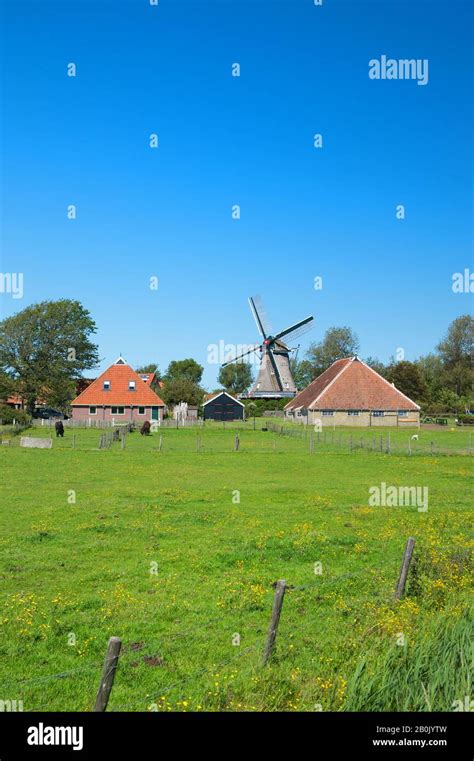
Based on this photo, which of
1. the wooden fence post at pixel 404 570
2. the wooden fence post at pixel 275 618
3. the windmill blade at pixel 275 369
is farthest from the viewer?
the windmill blade at pixel 275 369

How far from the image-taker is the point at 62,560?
1449 centimetres

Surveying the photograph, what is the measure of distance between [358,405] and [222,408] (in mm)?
19986

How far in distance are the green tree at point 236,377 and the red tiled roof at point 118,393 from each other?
97209 millimetres

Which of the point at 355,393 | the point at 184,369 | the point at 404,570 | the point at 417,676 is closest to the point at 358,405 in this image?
the point at 355,393

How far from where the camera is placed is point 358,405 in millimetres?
76250

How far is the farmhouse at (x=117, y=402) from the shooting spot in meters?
80.6

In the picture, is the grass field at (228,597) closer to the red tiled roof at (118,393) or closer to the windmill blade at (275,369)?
the red tiled roof at (118,393)

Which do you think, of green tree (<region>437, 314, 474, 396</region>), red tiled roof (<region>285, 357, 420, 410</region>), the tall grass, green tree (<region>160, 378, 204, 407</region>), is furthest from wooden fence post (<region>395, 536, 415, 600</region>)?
green tree (<region>437, 314, 474, 396</region>)

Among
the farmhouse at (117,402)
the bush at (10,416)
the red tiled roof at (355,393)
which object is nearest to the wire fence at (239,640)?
the bush at (10,416)

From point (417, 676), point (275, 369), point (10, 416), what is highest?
→ point (275, 369)

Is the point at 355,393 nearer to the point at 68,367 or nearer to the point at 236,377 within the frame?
the point at 68,367

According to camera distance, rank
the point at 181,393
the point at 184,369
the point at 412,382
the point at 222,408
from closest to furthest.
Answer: the point at 222,408
the point at 181,393
the point at 412,382
the point at 184,369
